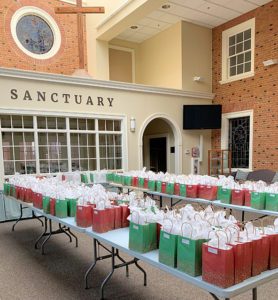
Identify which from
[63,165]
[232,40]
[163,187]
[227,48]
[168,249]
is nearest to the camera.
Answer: [168,249]

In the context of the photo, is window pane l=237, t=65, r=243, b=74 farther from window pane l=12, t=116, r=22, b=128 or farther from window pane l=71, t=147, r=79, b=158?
window pane l=12, t=116, r=22, b=128

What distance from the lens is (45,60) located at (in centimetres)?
863

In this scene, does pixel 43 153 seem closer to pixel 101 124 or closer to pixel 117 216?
pixel 101 124

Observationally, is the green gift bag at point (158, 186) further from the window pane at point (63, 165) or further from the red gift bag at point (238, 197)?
the window pane at point (63, 165)

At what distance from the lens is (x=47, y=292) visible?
300 cm

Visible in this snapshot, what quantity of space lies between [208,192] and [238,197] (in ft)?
1.73

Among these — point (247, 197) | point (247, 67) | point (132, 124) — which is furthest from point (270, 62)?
point (247, 197)

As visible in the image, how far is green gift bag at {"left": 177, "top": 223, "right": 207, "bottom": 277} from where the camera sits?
69.7 inches

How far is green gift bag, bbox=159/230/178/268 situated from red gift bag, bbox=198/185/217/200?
258 centimetres

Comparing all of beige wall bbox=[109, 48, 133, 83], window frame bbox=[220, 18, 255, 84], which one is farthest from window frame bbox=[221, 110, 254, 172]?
beige wall bbox=[109, 48, 133, 83]

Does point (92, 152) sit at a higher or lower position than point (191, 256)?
higher

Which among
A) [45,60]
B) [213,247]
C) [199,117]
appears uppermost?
[45,60]

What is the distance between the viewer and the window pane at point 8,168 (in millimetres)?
6400

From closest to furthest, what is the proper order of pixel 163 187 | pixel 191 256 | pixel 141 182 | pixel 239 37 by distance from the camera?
pixel 191 256 → pixel 163 187 → pixel 141 182 → pixel 239 37
